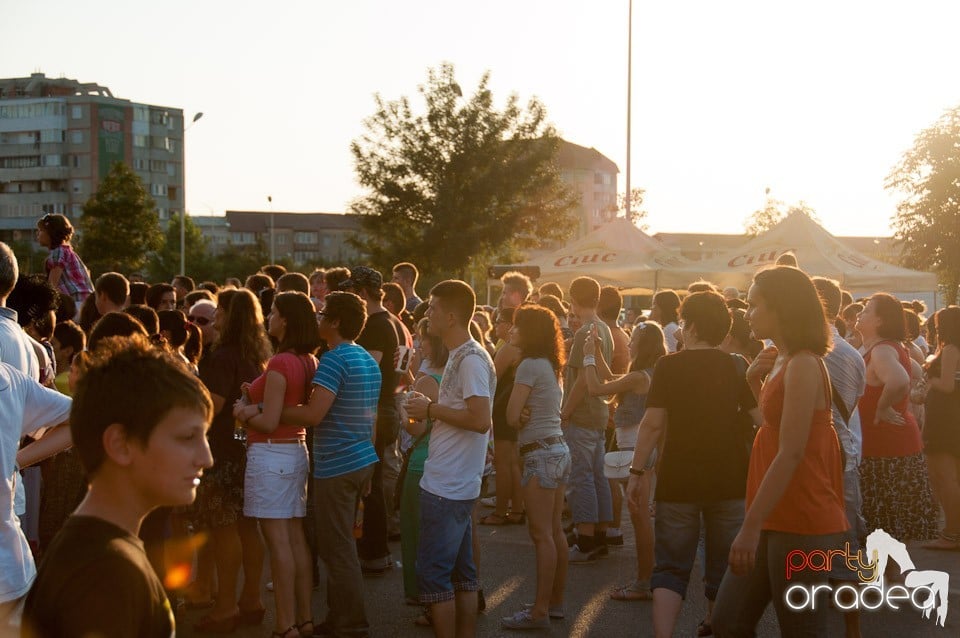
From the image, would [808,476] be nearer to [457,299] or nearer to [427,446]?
[457,299]

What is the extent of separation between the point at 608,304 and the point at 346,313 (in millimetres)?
3304

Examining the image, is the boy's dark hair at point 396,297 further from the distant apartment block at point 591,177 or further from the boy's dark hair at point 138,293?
the distant apartment block at point 591,177

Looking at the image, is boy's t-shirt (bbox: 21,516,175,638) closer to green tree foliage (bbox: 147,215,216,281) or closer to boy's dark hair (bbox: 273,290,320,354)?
boy's dark hair (bbox: 273,290,320,354)

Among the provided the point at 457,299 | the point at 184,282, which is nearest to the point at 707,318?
the point at 457,299

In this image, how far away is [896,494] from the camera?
8000 mm

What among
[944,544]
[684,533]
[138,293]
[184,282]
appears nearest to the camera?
[684,533]

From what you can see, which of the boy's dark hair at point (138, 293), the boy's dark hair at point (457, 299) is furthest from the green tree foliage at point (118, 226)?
the boy's dark hair at point (457, 299)

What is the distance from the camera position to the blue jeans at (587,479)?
Result: 331 inches

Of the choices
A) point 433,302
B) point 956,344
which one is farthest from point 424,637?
point 956,344

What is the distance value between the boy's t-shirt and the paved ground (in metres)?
4.54

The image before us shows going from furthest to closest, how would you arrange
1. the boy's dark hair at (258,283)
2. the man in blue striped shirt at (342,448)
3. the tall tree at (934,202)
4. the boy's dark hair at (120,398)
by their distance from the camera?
the tall tree at (934,202), the boy's dark hair at (258,283), the man in blue striped shirt at (342,448), the boy's dark hair at (120,398)

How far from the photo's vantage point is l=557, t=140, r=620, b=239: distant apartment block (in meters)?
151

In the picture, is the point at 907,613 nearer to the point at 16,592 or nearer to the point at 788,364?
the point at 788,364

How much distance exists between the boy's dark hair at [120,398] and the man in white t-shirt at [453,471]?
329 cm
